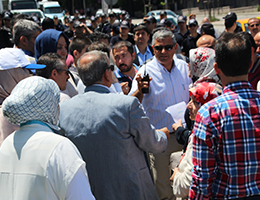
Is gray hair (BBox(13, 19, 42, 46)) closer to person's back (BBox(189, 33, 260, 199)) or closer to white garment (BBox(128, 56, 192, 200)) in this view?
white garment (BBox(128, 56, 192, 200))

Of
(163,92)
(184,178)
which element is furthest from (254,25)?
(184,178)

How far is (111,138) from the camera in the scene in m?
2.29

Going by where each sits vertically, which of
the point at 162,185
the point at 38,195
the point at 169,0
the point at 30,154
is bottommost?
the point at 162,185

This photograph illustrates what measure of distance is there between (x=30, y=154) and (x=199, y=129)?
3.32 ft

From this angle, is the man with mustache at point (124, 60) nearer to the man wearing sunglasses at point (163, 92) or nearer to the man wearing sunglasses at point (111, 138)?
the man wearing sunglasses at point (163, 92)

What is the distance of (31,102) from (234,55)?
1262mm

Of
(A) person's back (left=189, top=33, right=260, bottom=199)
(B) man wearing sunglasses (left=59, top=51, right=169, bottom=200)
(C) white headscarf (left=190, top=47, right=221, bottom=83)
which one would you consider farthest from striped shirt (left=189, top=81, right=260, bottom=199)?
(C) white headscarf (left=190, top=47, right=221, bottom=83)

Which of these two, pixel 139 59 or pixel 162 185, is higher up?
pixel 139 59

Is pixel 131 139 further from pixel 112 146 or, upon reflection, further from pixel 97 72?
pixel 97 72

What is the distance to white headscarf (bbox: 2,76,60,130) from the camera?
160cm

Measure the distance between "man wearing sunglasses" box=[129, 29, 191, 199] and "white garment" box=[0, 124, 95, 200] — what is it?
6.47 ft

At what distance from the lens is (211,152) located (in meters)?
1.76

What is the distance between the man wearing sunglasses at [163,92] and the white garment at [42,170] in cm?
197

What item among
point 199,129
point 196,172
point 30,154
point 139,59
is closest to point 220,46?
point 199,129
